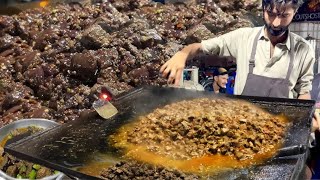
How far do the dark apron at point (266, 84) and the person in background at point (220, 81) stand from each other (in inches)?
29.1

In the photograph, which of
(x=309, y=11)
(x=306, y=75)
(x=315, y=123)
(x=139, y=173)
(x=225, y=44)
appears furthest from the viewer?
(x=225, y=44)

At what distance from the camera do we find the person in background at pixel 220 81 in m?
4.82

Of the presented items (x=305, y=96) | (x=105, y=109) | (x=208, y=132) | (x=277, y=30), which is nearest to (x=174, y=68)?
(x=105, y=109)

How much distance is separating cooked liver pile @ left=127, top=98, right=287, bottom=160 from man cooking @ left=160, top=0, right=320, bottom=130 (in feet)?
2.24

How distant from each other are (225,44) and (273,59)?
59 cm

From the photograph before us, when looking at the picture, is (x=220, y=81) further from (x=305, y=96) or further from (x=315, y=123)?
(x=315, y=123)

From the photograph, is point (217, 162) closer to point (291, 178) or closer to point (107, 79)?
point (291, 178)

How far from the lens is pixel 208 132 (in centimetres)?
287

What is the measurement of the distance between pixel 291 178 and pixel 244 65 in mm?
2207

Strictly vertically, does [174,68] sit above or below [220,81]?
above

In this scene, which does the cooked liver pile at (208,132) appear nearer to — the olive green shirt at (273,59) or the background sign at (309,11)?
the olive green shirt at (273,59)

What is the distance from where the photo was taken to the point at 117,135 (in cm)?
295

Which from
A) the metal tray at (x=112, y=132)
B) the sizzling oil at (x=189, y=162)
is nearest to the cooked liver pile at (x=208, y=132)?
the sizzling oil at (x=189, y=162)

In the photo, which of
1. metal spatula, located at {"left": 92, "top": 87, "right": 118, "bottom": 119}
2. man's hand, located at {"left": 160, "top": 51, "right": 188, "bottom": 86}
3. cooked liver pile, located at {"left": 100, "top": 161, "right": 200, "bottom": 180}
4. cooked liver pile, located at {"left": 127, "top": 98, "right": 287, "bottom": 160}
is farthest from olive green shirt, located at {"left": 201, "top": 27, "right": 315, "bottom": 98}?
cooked liver pile, located at {"left": 100, "top": 161, "right": 200, "bottom": 180}
